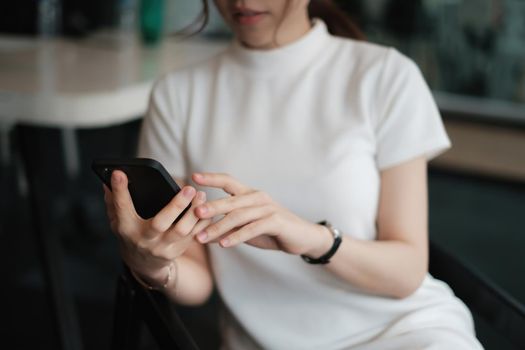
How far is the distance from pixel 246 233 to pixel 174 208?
84 millimetres

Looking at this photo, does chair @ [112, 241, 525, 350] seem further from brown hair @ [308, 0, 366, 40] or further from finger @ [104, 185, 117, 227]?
brown hair @ [308, 0, 366, 40]

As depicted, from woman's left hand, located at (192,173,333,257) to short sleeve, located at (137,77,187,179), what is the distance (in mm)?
237

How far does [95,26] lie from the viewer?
2.21 m

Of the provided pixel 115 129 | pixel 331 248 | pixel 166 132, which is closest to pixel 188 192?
pixel 331 248

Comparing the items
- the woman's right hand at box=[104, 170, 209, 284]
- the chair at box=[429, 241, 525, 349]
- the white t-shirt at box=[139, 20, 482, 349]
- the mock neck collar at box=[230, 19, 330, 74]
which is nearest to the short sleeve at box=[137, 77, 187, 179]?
the white t-shirt at box=[139, 20, 482, 349]

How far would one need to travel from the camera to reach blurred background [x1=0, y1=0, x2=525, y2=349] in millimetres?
1447

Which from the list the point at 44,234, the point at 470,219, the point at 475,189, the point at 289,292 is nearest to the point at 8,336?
the point at 44,234

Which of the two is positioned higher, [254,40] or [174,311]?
[254,40]

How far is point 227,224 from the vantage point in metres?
0.69

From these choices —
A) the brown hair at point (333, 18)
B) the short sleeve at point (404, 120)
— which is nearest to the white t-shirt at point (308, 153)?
the short sleeve at point (404, 120)

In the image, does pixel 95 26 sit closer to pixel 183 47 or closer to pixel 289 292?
pixel 183 47

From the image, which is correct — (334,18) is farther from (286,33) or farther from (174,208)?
(174,208)

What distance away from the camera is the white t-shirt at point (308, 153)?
0.92 metres

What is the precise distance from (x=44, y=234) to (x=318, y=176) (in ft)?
2.66
